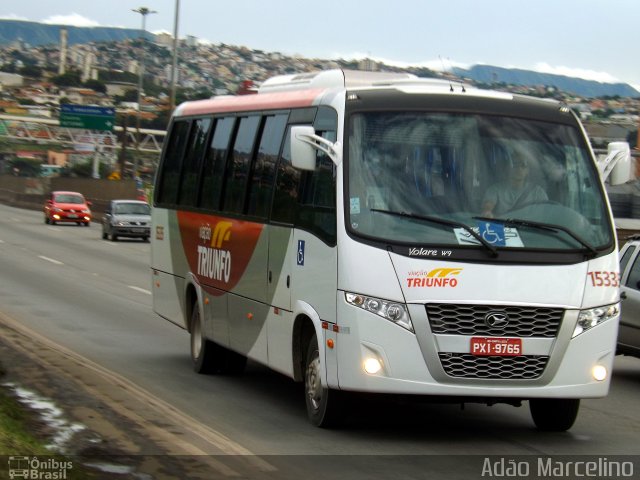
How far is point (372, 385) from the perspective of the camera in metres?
9.38

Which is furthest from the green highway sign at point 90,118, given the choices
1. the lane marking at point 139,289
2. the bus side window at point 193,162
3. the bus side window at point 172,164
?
the bus side window at point 193,162

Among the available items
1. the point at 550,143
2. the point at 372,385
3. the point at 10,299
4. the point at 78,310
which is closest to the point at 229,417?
the point at 372,385

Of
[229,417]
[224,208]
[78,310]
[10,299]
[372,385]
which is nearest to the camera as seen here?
[372,385]

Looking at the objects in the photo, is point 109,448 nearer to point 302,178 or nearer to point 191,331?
point 302,178

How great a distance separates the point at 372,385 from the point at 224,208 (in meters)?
4.13

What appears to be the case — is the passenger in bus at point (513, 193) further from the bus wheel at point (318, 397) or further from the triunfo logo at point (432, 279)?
the bus wheel at point (318, 397)

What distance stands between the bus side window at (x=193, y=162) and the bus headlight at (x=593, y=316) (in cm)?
560

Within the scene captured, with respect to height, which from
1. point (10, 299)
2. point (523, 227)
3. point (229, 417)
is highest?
point (523, 227)

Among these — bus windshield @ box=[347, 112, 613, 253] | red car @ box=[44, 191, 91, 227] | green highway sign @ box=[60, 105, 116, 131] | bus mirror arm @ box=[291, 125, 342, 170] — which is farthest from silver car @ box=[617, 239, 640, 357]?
green highway sign @ box=[60, 105, 116, 131]

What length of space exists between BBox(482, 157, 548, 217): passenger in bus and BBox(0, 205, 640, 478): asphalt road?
5.21 feet

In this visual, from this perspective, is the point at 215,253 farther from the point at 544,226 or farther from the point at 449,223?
the point at 544,226

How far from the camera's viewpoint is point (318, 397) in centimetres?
1016

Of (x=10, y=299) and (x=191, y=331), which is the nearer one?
(x=191, y=331)

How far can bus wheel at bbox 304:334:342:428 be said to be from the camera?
32.7ft
